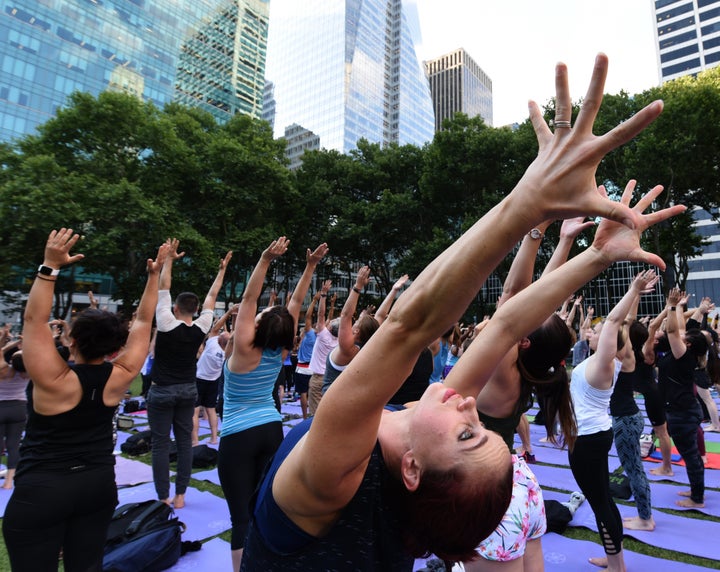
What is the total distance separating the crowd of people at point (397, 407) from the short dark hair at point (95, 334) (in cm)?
1

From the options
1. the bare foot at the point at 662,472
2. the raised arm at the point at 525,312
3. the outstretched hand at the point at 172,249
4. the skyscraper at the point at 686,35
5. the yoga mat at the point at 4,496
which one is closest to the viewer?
the raised arm at the point at 525,312

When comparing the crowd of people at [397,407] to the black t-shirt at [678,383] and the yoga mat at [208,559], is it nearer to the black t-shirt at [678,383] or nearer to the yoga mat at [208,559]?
the black t-shirt at [678,383]

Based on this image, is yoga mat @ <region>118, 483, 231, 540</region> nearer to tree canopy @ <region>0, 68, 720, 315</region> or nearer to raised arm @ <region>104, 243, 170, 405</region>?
raised arm @ <region>104, 243, 170, 405</region>

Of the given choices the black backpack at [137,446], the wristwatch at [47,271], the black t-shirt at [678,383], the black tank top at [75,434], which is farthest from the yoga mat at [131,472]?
the black t-shirt at [678,383]

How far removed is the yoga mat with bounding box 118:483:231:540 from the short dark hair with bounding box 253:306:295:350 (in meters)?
2.59

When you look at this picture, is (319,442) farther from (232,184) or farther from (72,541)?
(232,184)

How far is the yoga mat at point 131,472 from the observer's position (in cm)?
584

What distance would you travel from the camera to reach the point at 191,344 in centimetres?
495

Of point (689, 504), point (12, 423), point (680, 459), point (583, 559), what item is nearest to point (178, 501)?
point (12, 423)

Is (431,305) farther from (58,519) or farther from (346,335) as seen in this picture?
(346,335)

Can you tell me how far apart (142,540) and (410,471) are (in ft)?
12.3

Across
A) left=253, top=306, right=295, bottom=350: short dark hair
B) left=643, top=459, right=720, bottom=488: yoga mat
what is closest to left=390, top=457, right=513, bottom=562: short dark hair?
left=253, top=306, right=295, bottom=350: short dark hair

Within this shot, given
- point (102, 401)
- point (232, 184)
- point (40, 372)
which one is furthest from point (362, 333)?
point (232, 184)

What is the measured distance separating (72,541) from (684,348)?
7.03 meters
